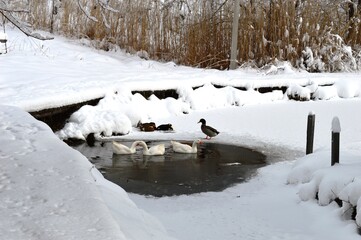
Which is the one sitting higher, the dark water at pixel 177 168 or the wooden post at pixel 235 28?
the wooden post at pixel 235 28

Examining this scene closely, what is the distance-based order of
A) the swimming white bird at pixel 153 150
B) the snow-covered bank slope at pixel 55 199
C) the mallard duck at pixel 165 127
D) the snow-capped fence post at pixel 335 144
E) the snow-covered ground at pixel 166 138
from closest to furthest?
the snow-covered bank slope at pixel 55 199 < the snow-covered ground at pixel 166 138 < the snow-capped fence post at pixel 335 144 < the swimming white bird at pixel 153 150 < the mallard duck at pixel 165 127

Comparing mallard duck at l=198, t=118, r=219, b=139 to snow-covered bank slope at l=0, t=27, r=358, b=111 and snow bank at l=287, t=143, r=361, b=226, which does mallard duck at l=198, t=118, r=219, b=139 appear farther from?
snow bank at l=287, t=143, r=361, b=226

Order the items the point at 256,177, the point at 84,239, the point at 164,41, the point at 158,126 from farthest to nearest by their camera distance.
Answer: the point at 164,41 → the point at 158,126 → the point at 256,177 → the point at 84,239

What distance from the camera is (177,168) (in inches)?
277

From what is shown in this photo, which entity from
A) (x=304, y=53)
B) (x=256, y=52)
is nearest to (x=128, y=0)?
(x=256, y=52)

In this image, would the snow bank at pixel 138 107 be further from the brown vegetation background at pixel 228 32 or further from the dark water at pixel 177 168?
the brown vegetation background at pixel 228 32

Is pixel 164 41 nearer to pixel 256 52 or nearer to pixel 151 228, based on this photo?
pixel 256 52

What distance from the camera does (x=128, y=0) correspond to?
16078mm

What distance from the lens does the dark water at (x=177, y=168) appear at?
6125mm

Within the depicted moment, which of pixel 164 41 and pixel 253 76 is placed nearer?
pixel 253 76

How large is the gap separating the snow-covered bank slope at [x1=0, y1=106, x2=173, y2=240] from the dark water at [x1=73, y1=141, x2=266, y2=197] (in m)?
1.89

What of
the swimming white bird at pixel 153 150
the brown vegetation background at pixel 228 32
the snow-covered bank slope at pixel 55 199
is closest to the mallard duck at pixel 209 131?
the swimming white bird at pixel 153 150

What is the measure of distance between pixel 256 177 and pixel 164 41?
963 centimetres

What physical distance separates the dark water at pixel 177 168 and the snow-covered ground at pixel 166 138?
0.84 feet
